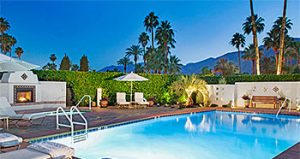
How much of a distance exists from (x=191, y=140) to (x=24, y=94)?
9766 millimetres

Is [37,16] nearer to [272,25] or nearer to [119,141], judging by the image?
[119,141]

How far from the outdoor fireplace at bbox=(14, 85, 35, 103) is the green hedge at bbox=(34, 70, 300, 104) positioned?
123 cm

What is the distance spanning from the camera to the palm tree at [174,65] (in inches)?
1483

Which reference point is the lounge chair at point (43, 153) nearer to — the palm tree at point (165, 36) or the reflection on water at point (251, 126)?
the reflection on water at point (251, 126)

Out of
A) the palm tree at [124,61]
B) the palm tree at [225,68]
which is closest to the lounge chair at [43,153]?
the palm tree at [225,68]

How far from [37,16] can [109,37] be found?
12.7 m

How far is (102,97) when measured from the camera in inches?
632

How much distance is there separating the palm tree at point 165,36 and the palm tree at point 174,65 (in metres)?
1.43

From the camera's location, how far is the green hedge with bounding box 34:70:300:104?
15195 mm

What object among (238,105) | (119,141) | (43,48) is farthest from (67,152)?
(43,48)

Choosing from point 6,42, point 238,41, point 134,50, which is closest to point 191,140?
point 6,42

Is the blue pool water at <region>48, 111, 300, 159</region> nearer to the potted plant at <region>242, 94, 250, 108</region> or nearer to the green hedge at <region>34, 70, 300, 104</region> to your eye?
the potted plant at <region>242, 94, 250, 108</region>

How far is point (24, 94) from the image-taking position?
527 inches

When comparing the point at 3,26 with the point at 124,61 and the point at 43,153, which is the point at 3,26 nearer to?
the point at 124,61
